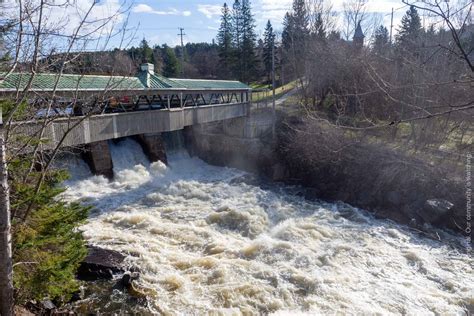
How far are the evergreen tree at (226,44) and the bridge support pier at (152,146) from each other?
27338mm

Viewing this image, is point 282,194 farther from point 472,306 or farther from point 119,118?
point 472,306

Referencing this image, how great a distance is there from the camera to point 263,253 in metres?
10.4

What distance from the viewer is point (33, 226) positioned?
6090 millimetres

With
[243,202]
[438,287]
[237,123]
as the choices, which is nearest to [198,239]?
[243,202]

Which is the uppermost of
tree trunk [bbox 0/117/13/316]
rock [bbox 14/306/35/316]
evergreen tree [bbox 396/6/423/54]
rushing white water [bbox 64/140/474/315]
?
evergreen tree [bbox 396/6/423/54]

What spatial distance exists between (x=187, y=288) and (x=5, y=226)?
5.35 metres

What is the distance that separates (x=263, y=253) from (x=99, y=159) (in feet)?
31.3

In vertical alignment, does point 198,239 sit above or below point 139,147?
below

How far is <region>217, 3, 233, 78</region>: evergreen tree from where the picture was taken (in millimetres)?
44500

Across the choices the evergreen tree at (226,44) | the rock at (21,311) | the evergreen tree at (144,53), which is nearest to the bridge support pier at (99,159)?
the evergreen tree at (144,53)

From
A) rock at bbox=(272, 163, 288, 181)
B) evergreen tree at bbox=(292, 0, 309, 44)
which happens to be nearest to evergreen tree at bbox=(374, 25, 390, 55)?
evergreen tree at bbox=(292, 0, 309, 44)

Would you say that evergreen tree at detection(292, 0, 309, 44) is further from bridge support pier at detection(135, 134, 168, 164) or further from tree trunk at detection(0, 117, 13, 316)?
tree trunk at detection(0, 117, 13, 316)

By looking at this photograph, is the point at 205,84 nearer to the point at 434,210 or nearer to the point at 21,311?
the point at 434,210

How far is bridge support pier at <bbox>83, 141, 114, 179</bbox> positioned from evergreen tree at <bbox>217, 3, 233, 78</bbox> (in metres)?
30.5
